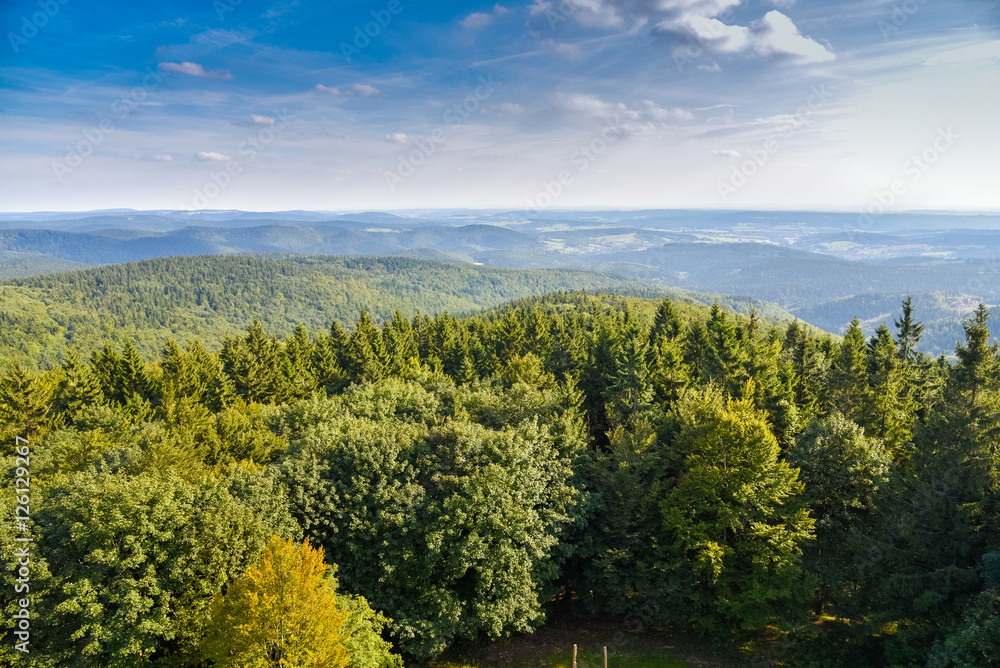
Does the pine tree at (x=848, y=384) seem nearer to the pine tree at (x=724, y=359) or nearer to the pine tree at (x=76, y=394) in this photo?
the pine tree at (x=724, y=359)

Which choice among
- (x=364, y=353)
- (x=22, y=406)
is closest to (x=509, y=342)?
(x=364, y=353)

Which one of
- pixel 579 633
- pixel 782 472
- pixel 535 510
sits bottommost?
pixel 579 633

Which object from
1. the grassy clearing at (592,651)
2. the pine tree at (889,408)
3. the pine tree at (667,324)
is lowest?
the grassy clearing at (592,651)

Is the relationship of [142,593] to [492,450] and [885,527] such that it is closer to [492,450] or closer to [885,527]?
[492,450]

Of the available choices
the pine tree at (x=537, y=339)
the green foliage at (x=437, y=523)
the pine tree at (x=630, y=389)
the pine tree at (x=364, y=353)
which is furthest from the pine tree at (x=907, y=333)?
the pine tree at (x=364, y=353)

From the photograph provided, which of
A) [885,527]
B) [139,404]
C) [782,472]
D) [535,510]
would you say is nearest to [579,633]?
[535,510]

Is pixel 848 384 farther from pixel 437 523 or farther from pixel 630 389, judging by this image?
pixel 437 523

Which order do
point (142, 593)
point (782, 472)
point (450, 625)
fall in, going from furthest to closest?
point (782, 472)
point (450, 625)
point (142, 593)
